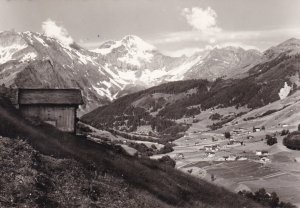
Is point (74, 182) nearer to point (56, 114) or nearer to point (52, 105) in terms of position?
point (52, 105)

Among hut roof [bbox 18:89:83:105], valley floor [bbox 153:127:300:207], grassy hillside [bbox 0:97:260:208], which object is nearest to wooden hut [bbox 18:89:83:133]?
hut roof [bbox 18:89:83:105]

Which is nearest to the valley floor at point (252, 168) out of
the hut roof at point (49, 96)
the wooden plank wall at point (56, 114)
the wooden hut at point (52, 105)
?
the wooden plank wall at point (56, 114)

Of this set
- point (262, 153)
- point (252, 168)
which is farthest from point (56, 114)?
point (262, 153)

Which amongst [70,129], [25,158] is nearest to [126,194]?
[25,158]

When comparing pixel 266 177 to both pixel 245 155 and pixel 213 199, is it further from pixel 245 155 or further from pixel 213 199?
pixel 213 199

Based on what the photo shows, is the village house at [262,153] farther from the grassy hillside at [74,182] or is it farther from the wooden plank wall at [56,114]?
the grassy hillside at [74,182]
